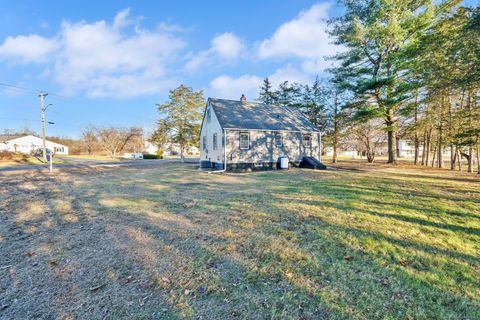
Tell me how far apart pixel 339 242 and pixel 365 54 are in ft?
66.0

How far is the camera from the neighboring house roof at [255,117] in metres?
17.1

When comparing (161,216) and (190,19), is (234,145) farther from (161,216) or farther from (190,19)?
(161,216)

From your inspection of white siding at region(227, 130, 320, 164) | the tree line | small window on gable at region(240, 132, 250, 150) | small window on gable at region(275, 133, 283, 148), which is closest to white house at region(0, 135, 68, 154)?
white siding at region(227, 130, 320, 164)

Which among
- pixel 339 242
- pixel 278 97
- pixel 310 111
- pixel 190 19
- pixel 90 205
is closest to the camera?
pixel 339 242

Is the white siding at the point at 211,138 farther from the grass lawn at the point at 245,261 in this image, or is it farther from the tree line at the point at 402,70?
the tree line at the point at 402,70

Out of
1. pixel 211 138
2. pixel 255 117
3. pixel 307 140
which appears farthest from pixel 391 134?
pixel 211 138

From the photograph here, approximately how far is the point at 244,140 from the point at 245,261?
1390 cm

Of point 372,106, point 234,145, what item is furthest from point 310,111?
point 234,145

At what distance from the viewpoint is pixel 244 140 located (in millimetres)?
16938

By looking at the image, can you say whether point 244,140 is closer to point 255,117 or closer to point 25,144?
point 255,117

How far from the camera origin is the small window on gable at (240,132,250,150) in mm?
16828

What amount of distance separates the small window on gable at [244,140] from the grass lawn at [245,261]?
1074 centimetres

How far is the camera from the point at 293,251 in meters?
3.64

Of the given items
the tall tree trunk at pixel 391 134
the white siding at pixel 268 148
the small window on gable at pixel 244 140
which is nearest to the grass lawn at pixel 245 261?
the white siding at pixel 268 148
